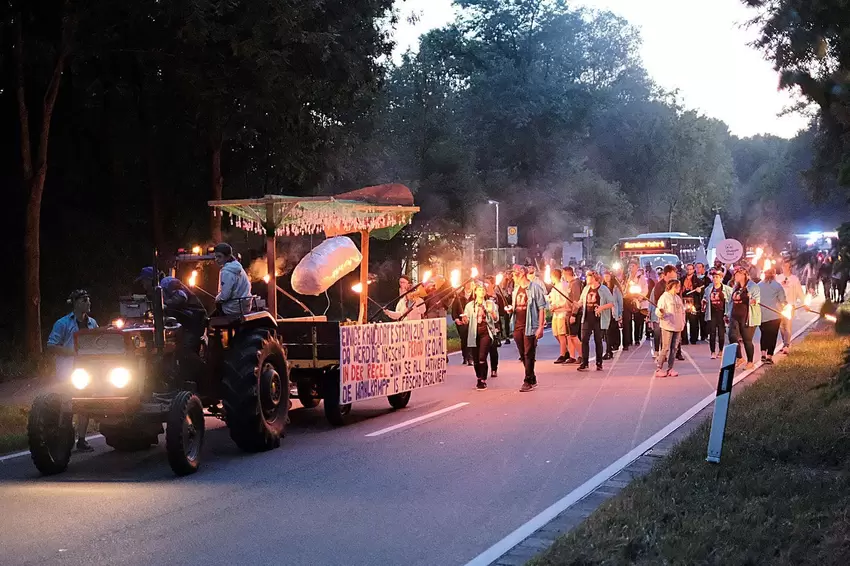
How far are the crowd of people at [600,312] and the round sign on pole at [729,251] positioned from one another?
8.49 m

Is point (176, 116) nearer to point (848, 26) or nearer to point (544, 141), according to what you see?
point (848, 26)

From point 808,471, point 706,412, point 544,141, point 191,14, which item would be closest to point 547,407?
point 706,412

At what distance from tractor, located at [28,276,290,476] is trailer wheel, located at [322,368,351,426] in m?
1.65

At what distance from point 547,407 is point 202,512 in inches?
300

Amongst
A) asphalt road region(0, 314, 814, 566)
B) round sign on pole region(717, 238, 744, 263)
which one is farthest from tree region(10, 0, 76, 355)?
round sign on pole region(717, 238, 744, 263)

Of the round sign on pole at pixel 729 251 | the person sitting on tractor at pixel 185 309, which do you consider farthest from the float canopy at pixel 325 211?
the round sign on pole at pixel 729 251

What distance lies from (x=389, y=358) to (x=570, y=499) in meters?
5.89

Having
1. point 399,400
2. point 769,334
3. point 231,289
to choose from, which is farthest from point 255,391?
point 769,334

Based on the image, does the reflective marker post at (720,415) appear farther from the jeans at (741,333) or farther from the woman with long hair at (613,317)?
the woman with long hair at (613,317)

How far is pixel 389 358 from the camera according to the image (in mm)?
14727

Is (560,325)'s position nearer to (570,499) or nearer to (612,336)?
(612,336)

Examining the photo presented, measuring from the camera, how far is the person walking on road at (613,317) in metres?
23.5

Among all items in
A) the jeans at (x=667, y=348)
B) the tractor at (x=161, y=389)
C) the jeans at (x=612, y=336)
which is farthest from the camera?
the jeans at (x=612, y=336)

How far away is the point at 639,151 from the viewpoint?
81625 mm
